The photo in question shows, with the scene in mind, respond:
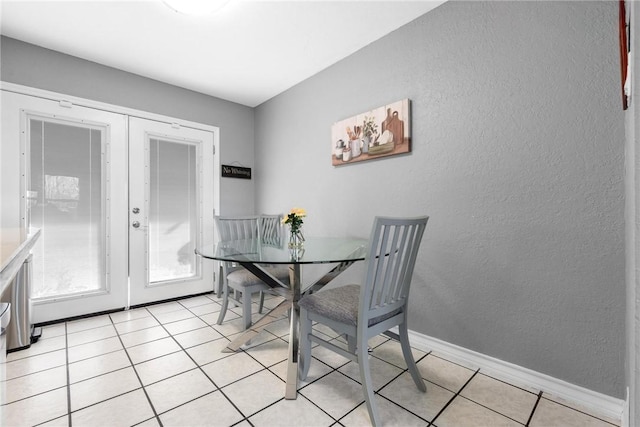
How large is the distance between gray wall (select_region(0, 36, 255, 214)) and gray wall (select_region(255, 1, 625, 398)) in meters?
1.98

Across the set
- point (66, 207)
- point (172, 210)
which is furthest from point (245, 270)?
point (66, 207)

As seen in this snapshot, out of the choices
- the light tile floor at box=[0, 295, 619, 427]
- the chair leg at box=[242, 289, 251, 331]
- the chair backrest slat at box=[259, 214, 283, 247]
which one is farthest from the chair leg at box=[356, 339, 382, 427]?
the chair backrest slat at box=[259, 214, 283, 247]

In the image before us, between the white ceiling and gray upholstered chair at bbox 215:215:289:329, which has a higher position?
the white ceiling

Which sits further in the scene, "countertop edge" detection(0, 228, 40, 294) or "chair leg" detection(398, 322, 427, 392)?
"chair leg" detection(398, 322, 427, 392)

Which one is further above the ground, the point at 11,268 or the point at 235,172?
the point at 235,172

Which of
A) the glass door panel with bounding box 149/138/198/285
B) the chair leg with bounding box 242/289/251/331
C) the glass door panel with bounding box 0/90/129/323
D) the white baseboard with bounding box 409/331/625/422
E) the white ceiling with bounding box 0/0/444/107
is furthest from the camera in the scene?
the glass door panel with bounding box 149/138/198/285

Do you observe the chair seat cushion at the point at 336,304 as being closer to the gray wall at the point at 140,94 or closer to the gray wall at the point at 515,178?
the gray wall at the point at 515,178

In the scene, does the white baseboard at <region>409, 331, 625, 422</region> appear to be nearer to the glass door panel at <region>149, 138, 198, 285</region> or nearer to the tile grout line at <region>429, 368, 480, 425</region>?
the tile grout line at <region>429, 368, 480, 425</region>

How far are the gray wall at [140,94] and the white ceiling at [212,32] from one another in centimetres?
10

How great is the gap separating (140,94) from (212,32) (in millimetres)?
1297

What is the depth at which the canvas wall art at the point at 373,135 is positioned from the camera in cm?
225

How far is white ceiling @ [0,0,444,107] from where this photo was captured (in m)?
2.09

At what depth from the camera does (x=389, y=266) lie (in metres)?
1.42

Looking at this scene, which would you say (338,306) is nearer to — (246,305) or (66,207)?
(246,305)
